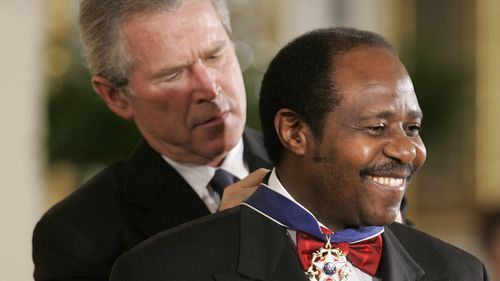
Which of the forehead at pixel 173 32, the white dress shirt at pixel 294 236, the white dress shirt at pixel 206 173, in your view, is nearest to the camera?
the white dress shirt at pixel 294 236

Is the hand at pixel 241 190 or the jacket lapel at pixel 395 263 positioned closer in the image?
the jacket lapel at pixel 395 263

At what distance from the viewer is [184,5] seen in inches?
98.1

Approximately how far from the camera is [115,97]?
104 inches

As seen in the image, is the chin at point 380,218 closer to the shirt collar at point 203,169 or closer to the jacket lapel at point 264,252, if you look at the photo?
the jacket lapel at point 264,252

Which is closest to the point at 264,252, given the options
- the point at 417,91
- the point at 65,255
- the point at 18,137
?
the point at 65,255

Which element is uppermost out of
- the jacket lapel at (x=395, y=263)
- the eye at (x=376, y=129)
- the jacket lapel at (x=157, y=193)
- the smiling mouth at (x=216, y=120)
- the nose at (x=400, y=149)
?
the eye at (x=376, y=129)

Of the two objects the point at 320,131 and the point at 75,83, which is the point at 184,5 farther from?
the point at 75,83

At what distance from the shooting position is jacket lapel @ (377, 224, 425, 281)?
2.02 metres

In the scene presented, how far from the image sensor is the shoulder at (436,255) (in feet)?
6.86

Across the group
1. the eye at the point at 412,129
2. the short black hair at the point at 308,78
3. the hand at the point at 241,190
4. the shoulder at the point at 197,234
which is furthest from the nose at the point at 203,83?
the eye at the point at 412,129

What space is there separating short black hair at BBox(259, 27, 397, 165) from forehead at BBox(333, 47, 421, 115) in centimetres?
1

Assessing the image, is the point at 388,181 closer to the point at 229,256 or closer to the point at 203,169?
the point at 229,256

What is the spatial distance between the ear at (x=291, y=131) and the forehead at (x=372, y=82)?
9cm

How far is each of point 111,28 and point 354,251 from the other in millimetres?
839
